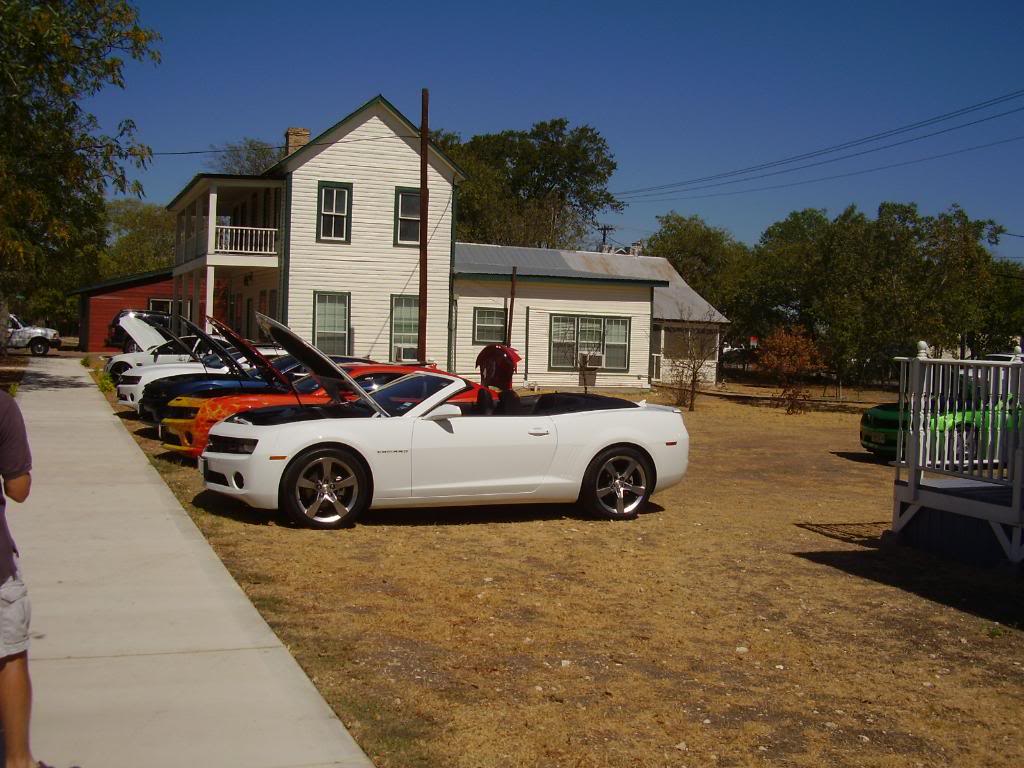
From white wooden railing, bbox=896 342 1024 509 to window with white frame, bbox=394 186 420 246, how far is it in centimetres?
2064

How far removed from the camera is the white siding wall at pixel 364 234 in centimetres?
2800

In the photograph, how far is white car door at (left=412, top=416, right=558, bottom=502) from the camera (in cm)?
944

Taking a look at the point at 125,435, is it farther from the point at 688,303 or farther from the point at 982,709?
the point at 688,303

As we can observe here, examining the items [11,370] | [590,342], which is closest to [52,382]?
[11,370]

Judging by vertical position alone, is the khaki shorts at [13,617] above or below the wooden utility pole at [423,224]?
below

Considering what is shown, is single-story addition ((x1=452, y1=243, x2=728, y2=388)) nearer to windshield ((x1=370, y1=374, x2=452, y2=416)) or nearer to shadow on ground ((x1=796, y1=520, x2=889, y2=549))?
shadow on ground ((x1=796, y1=520, x2=889, y2=549))

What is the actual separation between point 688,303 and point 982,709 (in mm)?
36707

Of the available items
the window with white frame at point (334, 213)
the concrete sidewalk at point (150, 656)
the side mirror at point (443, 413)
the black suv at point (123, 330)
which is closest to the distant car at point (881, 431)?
the side mirror at point (443, 413)

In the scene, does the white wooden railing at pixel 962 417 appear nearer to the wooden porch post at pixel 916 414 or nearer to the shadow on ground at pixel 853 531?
the wooden porch post at pixel 916 414

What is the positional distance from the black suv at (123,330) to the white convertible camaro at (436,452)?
13453 millimetres

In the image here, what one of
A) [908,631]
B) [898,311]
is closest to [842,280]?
[898,311]

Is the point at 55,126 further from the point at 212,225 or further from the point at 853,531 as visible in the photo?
the point at 853,531

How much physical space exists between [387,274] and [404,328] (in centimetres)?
157

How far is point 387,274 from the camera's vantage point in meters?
28.7
